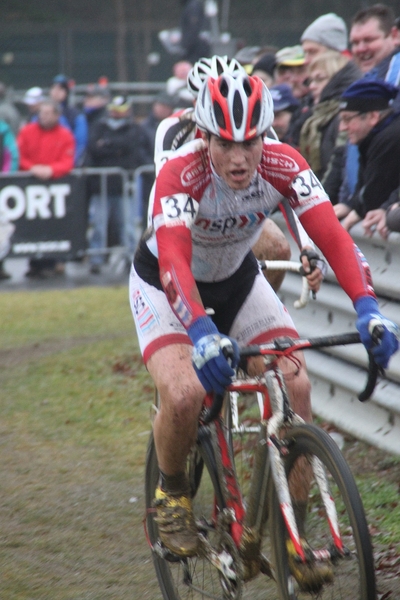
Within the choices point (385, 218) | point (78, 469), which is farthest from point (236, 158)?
point (78, 469)

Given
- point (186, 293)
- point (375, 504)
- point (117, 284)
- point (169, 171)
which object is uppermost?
point (169, 171)

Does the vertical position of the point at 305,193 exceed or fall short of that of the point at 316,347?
it exceeds it

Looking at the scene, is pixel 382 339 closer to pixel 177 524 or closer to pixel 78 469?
pixel 177 524

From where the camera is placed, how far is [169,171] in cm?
398

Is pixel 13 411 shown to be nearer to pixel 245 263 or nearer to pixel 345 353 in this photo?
pixel 345 353

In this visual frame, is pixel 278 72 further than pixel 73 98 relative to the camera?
No

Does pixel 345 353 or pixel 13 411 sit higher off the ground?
pixel 345 353

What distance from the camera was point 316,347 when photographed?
3471 mm

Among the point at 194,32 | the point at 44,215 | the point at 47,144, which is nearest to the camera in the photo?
the point at 44,215

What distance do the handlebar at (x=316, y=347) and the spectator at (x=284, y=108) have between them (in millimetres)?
4821

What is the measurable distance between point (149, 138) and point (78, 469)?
9641 mm

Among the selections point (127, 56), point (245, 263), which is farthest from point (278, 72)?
point (127, 56)

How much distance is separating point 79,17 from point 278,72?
53.0 ft

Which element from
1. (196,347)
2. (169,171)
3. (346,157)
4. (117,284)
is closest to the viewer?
(196,347)
